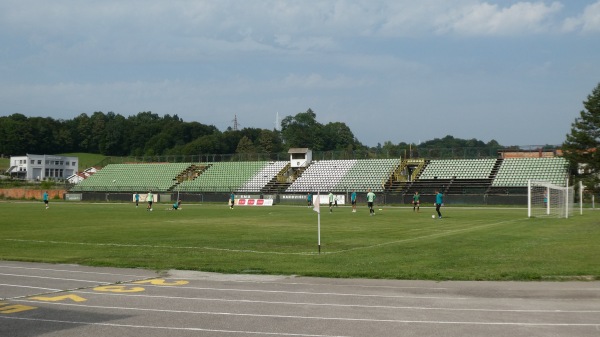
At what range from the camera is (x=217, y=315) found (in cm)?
1077

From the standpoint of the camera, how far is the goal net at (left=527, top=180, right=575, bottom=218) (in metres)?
44.1

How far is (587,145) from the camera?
233 ft

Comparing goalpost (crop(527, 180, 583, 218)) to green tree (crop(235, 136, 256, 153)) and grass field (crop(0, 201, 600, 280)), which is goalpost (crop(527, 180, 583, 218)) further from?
green tree (crop(235, 136, 256, 153))

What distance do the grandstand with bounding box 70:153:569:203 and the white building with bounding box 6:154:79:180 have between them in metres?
49.6

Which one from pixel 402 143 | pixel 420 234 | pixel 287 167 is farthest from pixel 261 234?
pixel 402 143

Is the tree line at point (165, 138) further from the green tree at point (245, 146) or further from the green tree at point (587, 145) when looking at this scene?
the green tree at point (587, 145)

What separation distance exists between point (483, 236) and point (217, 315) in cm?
1724

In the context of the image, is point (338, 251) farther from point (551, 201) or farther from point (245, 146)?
point (245, 146)

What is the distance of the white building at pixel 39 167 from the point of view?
146000 mm

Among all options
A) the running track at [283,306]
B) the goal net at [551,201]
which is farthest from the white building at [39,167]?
the running track at [283,306]

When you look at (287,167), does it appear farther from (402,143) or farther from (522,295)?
(402,143)

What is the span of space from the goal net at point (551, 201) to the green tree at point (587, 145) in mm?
18710

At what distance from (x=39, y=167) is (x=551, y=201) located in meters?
128

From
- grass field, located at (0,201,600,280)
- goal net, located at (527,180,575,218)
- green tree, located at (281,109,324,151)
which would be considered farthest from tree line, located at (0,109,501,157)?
grass field, located at (0,201,600,280)
